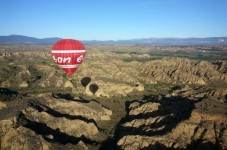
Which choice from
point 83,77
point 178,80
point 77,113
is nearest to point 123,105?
point 77,113

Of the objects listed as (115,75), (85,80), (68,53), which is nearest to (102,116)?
(68,53)

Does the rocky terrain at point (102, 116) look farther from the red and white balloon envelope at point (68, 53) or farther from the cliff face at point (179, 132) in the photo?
the red and white balloon envelope at point (68, 53)

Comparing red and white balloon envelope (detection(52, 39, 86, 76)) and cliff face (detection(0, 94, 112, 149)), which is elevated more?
red and white balloon envelope (detection(52, 39, 86, 76))

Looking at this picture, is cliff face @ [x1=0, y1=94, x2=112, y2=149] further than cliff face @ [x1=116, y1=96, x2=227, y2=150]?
No

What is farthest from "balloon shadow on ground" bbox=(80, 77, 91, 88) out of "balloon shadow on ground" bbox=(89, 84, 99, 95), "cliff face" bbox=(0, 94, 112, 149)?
"cliff face" bbox=(0, 94, 112, 149)

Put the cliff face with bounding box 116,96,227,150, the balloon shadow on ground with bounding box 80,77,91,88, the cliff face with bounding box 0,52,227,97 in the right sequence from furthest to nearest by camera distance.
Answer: the balloon shadow on ground with bounding box 80,77,91,88 < the cliff face with bounding box 0,52,227,97 < the cliff face with bounding box 116,96,227,150

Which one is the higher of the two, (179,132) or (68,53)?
(68,53)

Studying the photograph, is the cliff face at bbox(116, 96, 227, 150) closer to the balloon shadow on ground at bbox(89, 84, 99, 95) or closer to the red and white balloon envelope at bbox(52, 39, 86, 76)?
the red and white balloon envelope at bbox(52, 39, 86, 76)

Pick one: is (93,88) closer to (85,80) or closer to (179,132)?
(85,80)

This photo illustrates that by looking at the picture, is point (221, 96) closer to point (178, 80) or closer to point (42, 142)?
point (178, 80)

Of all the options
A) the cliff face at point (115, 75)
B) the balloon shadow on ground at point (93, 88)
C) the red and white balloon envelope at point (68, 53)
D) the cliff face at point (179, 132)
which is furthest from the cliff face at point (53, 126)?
the cliff face at point (115, 75)

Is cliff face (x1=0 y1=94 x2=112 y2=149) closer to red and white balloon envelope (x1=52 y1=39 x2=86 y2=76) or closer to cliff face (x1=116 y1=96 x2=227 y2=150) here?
cliff face (x1=116 y1=96 x2=227 y2=150)

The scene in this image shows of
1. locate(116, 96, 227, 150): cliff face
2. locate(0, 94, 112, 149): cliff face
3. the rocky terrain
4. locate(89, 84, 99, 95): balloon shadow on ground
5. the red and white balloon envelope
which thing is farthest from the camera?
locate(89, 84, 99, 95): balloon shadow on ground
